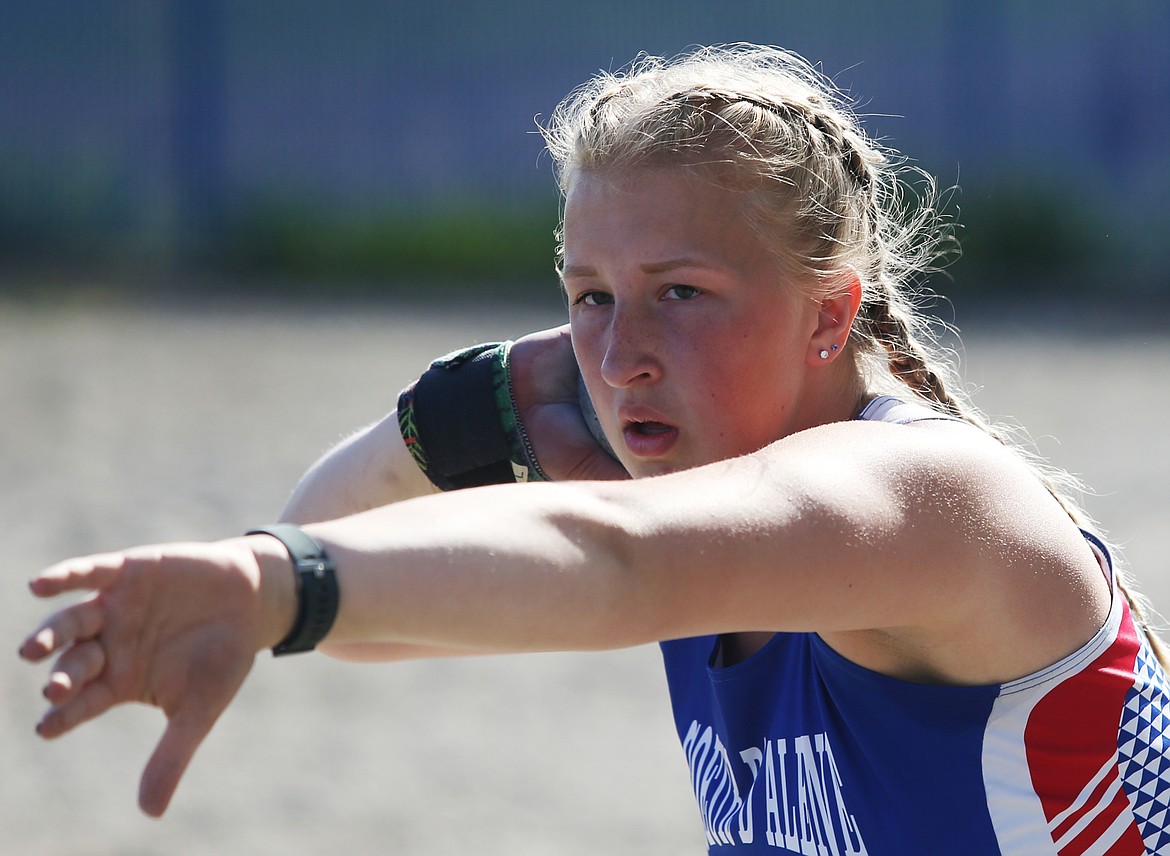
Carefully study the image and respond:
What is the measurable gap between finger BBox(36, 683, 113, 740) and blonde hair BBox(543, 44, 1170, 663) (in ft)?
3.48

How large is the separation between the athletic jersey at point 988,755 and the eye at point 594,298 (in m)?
0.38

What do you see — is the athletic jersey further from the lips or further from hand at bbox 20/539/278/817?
hand at bbox 20/539/278/817

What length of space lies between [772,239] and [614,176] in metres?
0.23

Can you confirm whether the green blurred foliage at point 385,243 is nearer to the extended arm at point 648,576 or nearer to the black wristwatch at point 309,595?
the extended arm at point 648,576

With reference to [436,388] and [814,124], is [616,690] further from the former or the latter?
[814,124]

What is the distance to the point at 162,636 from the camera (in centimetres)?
116

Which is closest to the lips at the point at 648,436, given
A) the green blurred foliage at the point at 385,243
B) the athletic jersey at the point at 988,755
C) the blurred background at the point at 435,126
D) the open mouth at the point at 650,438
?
the open mouth at the point at 650,438

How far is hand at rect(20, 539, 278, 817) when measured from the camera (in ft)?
3.69

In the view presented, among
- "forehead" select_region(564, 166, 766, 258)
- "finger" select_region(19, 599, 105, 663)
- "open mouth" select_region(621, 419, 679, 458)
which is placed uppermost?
"forehead" select_region(564, 166, 766, 258)

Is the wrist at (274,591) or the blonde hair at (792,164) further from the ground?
the blonde hair at (792,164)

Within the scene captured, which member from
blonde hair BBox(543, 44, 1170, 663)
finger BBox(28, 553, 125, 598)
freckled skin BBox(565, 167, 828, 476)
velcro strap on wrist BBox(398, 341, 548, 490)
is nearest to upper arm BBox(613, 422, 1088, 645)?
freckled skin BBox(565, 167, 828, 476)

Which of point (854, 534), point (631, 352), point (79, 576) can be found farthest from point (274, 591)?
point (631, 352)

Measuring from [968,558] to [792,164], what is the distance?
2.08 feet

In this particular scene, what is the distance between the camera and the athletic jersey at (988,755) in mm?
1754
